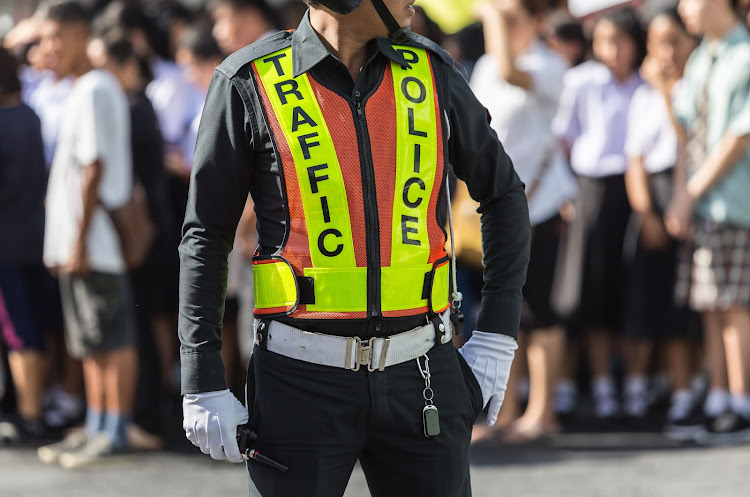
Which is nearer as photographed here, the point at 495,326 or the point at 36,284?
the point at 495,326

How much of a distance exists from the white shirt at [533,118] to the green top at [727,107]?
83cm

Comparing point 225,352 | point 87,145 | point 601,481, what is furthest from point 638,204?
point 87,145

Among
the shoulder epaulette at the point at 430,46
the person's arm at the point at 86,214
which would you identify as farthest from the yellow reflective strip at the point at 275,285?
the person's arm at the point at 86,214

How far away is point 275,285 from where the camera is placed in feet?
8.43

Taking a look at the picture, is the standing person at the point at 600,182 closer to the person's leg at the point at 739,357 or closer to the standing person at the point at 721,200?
the standing person at the point at 721,200

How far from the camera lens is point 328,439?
2504 millimetres

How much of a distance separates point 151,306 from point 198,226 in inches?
176

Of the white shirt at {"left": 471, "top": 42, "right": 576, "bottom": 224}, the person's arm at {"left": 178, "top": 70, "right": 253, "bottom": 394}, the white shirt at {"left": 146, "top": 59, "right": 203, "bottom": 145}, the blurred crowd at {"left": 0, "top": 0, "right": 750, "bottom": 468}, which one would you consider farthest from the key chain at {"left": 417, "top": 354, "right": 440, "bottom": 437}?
the white shirt at {"left": 146, "top": 59, "right": 203, "bottom": 145}

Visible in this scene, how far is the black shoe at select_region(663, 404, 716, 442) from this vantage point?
6074 millimetres

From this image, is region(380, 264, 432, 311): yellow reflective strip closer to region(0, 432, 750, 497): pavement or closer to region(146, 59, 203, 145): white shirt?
region(0, 432, 750, 497): pavement

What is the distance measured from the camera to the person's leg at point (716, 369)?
6.10 m

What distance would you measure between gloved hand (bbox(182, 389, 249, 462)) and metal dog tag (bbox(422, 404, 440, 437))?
0.40 metres

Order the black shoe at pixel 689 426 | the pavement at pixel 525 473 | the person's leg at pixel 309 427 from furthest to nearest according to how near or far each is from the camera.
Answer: the black shoe at pixel 689 426
the pavement at pixel 525 473
the person's leg at pixel 309 427

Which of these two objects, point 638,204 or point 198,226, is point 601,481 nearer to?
point 638,204
